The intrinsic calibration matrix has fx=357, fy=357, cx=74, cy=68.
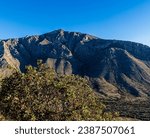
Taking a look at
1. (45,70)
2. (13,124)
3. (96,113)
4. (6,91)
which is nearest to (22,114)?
Result: (6,91)

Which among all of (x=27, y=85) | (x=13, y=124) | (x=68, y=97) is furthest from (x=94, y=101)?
(x=13, y=124)

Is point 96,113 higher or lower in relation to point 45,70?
lower

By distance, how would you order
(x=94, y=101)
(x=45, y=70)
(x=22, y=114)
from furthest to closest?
(x=94, y=101) < (x=45, y=70) < (x=22, y=114)

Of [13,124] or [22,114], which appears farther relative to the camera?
[22,114]

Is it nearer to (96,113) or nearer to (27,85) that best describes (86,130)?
(27,85)

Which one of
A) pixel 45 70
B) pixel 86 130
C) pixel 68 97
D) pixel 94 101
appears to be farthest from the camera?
pixel 94 101

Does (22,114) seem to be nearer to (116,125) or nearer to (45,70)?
(45,70)
